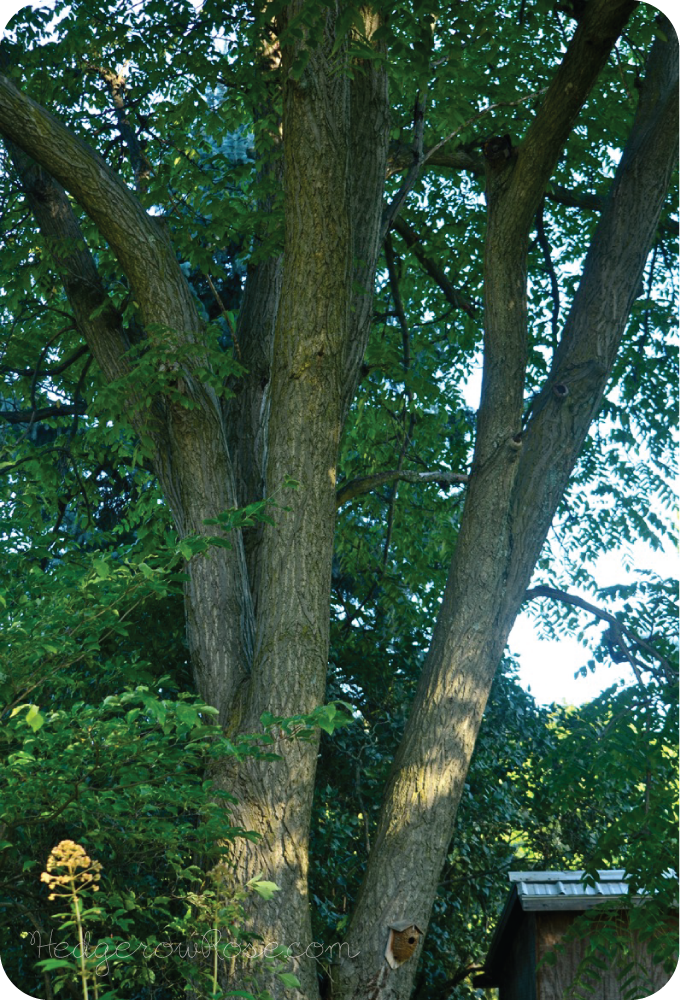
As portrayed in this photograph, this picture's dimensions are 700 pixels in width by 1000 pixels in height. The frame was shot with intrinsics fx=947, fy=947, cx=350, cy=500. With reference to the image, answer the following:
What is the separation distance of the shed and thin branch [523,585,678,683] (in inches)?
39.7

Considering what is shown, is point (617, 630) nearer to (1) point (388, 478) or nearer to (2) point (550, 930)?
(1) point (388, 478)

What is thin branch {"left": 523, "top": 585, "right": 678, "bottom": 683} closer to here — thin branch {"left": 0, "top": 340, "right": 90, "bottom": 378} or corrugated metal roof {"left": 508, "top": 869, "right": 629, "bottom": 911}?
corrugated metal roof {"left": 508, "top": 869, "right": 629, "bottom": 911}

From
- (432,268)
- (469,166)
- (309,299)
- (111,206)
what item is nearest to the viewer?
(309,299)

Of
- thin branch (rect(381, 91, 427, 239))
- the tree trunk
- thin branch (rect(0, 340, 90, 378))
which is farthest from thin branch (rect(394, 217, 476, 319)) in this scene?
thin branch (rect(0, 340, 90, 378))

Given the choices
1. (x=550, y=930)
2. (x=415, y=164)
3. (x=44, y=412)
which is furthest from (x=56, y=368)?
(x=550, y=930)

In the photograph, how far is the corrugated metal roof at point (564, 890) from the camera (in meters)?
4.68

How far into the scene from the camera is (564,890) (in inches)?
196

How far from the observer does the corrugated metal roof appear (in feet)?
15.4

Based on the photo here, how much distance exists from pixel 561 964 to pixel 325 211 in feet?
12.5

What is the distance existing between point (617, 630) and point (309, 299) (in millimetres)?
2152

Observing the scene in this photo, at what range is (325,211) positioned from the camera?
3738 mm

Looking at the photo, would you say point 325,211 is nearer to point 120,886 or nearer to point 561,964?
point 120,886

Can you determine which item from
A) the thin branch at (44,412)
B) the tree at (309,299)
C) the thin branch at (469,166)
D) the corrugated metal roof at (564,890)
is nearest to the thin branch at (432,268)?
the tree at (309,299)
